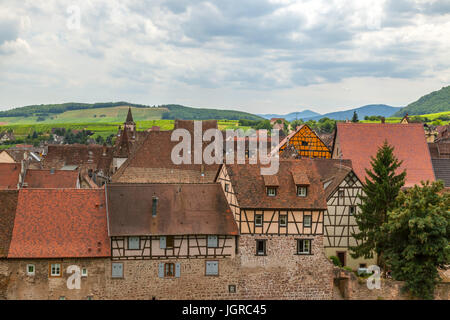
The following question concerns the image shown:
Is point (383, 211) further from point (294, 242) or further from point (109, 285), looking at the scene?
point (109, 285)

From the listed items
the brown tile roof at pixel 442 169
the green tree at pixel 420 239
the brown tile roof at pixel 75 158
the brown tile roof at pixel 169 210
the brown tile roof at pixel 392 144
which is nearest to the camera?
the green tree at pixel 420 239

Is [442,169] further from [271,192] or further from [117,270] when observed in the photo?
[117,270]

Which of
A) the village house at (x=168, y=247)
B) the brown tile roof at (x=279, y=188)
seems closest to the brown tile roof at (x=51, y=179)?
the village house at (x=168, y=247)

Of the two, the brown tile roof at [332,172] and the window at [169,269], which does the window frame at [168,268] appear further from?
the brown tile roof at [332,172]

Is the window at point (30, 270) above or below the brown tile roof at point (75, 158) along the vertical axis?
below

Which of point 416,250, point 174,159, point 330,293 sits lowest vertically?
point 330,293

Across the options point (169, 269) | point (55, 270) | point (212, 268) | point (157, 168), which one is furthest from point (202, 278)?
point (157, 168)

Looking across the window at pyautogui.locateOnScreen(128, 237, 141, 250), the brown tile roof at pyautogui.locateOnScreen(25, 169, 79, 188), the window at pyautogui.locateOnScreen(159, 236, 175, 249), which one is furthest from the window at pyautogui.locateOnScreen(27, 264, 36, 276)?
the brown tile roof at pyautogui.locateOnScreen(25, 169, 79, 188)

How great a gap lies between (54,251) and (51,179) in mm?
21074

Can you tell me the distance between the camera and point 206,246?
35812 mm

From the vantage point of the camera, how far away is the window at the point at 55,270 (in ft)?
111

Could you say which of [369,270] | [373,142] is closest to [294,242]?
[369,270]

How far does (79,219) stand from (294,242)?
14584mm

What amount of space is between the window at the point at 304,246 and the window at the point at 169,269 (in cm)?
865
